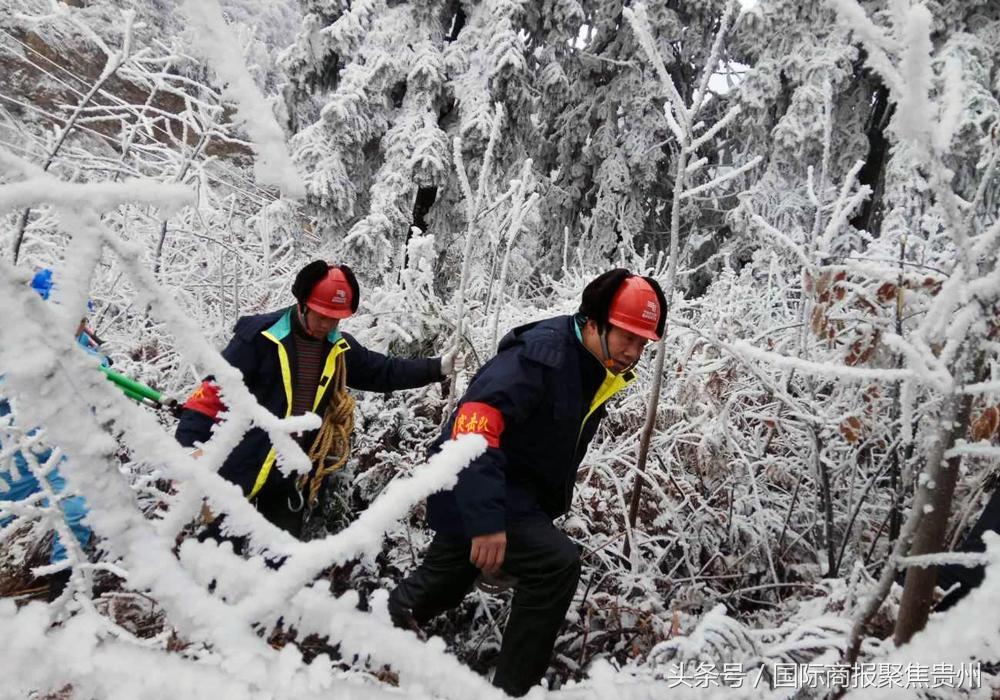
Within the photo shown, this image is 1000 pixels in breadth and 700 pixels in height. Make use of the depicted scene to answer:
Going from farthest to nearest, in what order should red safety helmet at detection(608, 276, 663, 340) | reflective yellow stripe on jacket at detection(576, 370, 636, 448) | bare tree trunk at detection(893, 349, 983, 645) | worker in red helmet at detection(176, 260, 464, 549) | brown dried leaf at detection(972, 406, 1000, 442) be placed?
1. worker in red helmet at detection(176, 260, 464, 549)
2. reflective yellow stripe on jacket at detection(576, 370, 636, 448)
3. red safety helmet at detection(608, 276, 663, 340)
4. brown dried leaf at detection(972, 406, 1000, 442)
5. bare tree trunk at detection(893, 349, 983, 645)

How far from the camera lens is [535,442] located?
252cm

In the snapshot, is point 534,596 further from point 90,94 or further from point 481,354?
point 90,94

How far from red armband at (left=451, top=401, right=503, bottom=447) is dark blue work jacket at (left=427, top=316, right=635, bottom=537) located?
1 cm

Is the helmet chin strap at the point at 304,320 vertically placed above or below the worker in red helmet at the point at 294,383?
above

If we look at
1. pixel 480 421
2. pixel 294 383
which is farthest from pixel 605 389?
pixel 294 383

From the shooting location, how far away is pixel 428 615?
9.30 ft

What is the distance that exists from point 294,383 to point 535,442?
4.17ft

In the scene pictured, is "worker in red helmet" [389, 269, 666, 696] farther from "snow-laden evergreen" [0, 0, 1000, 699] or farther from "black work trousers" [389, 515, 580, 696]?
"snow-laden evergreen" [0, 0, 1000, 699]

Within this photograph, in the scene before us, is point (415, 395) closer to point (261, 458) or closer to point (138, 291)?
point (261, 458)

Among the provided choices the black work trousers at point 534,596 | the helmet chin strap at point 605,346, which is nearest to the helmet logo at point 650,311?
the helmet chin strap at point 605,346

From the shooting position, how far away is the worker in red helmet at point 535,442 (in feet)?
7.43

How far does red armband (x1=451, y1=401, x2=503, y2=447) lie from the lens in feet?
7.41

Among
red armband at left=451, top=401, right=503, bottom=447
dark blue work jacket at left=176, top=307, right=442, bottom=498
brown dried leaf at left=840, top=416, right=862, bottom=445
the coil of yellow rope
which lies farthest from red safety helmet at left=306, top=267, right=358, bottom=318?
brown dried leaf at left=840, top=416, right=862, bottom=445

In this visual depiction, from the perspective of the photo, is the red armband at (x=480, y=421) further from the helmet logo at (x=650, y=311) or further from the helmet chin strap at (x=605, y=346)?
the helmet logo at (x=650, y=311)
